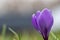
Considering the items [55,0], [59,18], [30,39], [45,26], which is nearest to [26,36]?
[30,39]

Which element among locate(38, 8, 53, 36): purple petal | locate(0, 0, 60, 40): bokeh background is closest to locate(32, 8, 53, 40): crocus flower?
locate(38, 8, 53, 36): purple petal

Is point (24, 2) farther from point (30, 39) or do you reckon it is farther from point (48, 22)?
point (48, 22)

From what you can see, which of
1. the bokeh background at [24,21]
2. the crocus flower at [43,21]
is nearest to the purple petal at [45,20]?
the crocus flower at [43,21]

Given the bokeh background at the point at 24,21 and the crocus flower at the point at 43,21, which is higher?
the crocus flower at the point at 43,21

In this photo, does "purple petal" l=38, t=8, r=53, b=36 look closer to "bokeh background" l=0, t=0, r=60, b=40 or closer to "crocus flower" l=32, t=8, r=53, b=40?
"crocus flower" l=32, t=8, r=53, b=40

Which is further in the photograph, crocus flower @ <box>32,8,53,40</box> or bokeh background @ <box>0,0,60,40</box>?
bokeh background @ <box>0,0,60,40</box>

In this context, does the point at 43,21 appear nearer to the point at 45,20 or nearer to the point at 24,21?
the point at 45,20

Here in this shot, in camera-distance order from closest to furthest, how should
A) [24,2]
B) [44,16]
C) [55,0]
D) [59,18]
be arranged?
1. [44,16]
2. [59,18]
3. [24,2]
4. [55,0]

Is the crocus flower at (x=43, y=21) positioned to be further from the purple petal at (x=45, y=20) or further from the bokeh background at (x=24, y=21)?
the bokeh background at (x=24, y=21)

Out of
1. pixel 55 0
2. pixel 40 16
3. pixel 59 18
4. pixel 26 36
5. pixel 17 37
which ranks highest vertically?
pixel 40 16

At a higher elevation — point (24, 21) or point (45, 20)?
point (45, 20)

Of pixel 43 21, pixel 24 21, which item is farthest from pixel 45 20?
pixel 24 21
